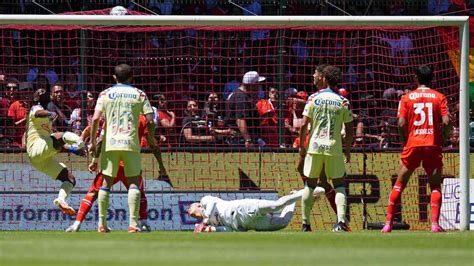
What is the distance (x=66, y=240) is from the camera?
538 inches

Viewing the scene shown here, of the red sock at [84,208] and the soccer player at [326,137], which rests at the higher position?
the soccer player at [326,137]

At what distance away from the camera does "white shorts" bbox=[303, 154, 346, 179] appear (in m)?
16.5

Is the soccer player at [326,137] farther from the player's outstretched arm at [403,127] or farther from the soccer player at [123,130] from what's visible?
the soccer player at [123,130]

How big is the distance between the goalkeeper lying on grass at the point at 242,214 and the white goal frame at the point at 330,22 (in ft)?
6.53

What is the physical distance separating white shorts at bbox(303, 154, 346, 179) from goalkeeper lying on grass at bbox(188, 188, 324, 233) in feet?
1.70

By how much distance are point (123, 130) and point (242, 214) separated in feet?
7.31

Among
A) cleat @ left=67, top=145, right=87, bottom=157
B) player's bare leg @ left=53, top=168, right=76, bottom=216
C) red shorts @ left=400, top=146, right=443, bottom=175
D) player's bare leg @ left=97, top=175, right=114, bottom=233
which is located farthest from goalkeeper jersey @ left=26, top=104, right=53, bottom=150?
red shorts @ left=400, top=146, right=443, bottom=175

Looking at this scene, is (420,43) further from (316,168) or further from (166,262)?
(166,262)

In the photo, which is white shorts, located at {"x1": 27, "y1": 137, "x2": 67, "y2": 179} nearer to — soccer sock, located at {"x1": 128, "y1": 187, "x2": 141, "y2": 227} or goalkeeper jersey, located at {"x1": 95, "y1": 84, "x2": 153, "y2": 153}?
goalkeeper jersey, located at {"x1": 95, "y1": 84, "x2": 153, "y2": 153}

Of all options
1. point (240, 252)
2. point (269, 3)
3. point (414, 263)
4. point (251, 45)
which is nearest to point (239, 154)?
point (251, 45)

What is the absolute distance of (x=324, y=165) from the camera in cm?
1659

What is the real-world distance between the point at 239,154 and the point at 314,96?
3.66 metres

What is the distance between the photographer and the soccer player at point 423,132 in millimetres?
16406

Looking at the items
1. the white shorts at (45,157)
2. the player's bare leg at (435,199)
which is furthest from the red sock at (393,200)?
the white shorts at (45,157)
